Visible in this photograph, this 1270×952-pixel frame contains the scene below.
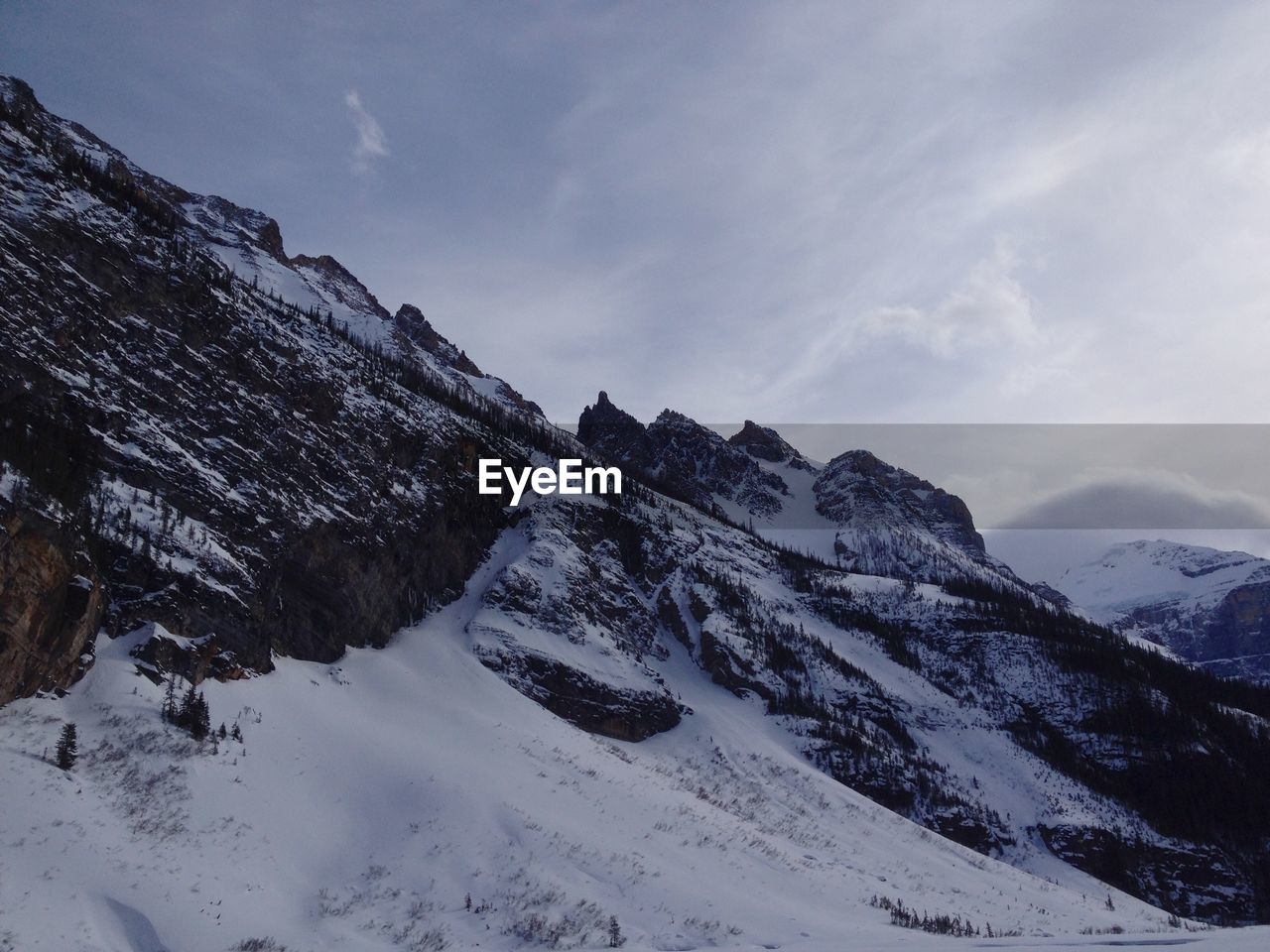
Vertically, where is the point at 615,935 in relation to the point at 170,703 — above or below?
below

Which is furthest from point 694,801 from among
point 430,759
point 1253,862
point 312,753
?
point 1253,862

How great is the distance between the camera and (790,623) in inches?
3219

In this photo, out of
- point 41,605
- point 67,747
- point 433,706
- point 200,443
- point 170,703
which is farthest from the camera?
point 433,706

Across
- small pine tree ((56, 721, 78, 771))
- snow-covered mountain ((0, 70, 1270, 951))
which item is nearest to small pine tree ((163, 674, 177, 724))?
snow-covered mountain ((0, 70, 1270, 951))

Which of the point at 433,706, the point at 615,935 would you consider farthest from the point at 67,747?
the point at 433,706

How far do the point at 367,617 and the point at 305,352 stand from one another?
64.3 ft

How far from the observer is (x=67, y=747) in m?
21.9

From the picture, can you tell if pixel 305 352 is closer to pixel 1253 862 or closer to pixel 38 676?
pixel 38 676

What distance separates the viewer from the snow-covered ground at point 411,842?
1847cm

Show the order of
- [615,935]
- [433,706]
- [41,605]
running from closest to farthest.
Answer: [615,935], [41,605], [433,706]

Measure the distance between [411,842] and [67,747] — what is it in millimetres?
10653

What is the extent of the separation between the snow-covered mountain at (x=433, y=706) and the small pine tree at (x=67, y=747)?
0.31 m

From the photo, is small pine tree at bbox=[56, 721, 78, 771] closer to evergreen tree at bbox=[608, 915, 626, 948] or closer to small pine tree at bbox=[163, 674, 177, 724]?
small pine tree at bbox=[163, 674, 177, 724]

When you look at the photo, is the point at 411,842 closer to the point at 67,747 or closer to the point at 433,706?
the point at 67,747
